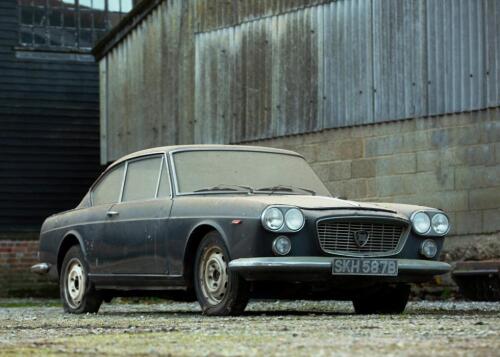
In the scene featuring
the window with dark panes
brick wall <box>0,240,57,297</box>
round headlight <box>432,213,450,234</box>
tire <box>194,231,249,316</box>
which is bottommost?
brick wall <box>0,240,57,297</box>

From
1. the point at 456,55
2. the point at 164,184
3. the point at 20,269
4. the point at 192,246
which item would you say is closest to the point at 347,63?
the point at 456,55

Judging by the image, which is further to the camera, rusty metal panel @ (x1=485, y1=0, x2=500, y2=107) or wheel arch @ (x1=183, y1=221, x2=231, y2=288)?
rusty metal panel @ (x1=485, y1=0, x2=500, y2=107)

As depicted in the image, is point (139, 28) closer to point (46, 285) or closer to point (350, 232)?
point (46, 285)

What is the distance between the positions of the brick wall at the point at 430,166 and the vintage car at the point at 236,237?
11.1ft

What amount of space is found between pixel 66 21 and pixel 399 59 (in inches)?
351

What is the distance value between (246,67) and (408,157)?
334 cm

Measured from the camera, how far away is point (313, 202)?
1012 cm

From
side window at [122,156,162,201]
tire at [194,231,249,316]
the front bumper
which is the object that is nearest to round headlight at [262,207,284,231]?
the front bumper

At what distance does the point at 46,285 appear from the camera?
71.6ft

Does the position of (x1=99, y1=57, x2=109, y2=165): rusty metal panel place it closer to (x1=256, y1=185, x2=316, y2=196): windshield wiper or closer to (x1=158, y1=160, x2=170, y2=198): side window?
(x1=158, y1=160, x2=170, y2=198): side window

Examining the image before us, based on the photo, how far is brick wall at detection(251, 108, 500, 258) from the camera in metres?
14.3

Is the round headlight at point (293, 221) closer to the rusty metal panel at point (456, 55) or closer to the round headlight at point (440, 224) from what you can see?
the round headlight at point (440, 224)

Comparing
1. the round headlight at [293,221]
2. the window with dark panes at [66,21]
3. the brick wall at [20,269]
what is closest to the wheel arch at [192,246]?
the round headlight at [293,221]

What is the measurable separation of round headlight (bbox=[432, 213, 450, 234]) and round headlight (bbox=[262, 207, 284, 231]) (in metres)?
1.42
